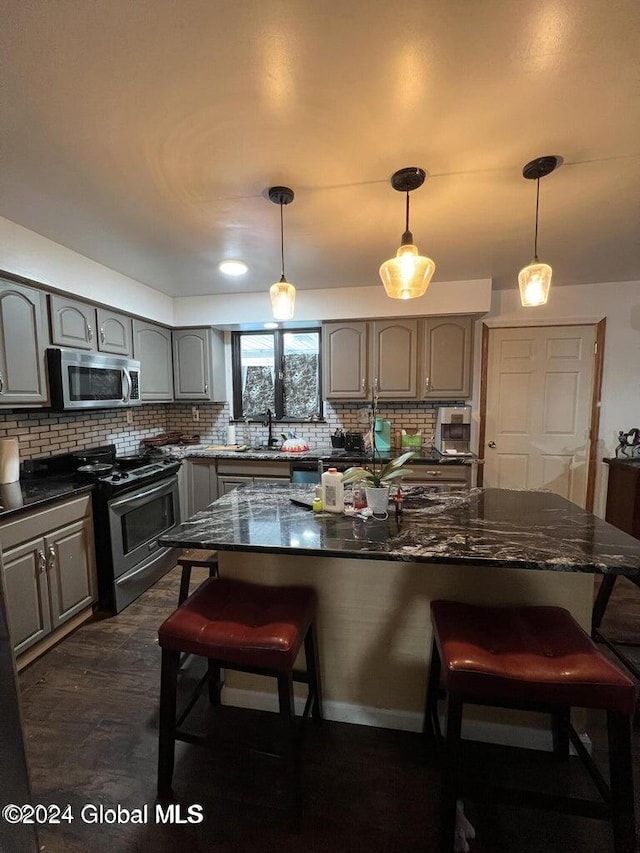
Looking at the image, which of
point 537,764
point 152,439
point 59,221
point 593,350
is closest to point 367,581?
point 537,764

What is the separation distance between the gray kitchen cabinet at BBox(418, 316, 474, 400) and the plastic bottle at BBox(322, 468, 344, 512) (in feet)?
6.74

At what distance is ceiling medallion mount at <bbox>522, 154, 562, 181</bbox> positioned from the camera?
150cm

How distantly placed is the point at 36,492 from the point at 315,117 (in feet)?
7.82

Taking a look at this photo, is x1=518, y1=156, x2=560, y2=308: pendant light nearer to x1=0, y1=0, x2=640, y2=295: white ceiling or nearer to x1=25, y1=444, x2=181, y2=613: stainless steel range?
x1=0, y1=0, x2=640, y2=295: white ceiling

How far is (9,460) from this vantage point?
224 centimetres

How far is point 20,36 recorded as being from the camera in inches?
38.9

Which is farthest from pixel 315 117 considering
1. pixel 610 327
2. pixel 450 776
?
pixel 610 327

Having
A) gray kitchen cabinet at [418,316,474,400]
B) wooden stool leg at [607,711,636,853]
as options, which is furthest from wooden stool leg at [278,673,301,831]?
gray kitchen cabinet at [418,316,474,400]

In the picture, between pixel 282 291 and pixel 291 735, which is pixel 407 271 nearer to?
pixel 282 291

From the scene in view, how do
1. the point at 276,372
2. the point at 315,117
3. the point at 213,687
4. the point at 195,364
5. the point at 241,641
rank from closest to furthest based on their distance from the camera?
the point at 241,641 < the point at 315,117 < the point at 213,687 < the point at 195,364 < the point at 276,372

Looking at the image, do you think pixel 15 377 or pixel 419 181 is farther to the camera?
pixel 15 377

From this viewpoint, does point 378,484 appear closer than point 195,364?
Yes

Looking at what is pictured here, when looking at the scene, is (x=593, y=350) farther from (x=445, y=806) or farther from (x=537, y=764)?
(x=445, y=806)

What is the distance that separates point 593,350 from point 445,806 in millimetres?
3693
